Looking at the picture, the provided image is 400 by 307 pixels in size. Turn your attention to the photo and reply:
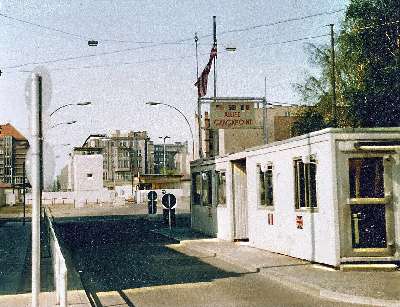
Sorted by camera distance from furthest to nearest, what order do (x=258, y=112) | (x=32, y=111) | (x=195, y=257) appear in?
(x=258, y=112), (x=195, y=257), (x=32, y=111)

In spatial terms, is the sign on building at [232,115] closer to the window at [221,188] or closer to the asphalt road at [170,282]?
the window at [221,188]

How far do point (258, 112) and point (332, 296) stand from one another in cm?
5748

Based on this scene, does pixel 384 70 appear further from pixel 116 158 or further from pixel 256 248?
pixel 116 158

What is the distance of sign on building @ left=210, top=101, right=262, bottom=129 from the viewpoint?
77.4 feet

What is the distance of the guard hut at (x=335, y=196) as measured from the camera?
12672 mm

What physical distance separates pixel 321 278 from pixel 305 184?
319 centimetres

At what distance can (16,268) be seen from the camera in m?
14.9

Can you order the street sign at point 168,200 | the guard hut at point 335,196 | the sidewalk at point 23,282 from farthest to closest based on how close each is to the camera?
the street sign at point 168,200 < the guard hut at point 335,196 < the sidewalk at point 23,282

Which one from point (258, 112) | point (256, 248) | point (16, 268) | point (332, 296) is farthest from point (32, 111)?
point (258, 112)

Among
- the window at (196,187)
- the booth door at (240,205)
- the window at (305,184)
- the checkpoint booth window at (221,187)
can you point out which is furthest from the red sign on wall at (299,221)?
the window at (196,187)

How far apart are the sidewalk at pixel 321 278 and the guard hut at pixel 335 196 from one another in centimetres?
48

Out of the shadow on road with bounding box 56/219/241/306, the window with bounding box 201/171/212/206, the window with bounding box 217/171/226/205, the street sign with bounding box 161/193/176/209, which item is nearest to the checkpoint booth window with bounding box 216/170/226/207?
the window with bounding box 217/171/226/205

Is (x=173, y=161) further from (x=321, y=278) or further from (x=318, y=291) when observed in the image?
(x=318, y=291)

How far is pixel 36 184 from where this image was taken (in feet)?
23.4
